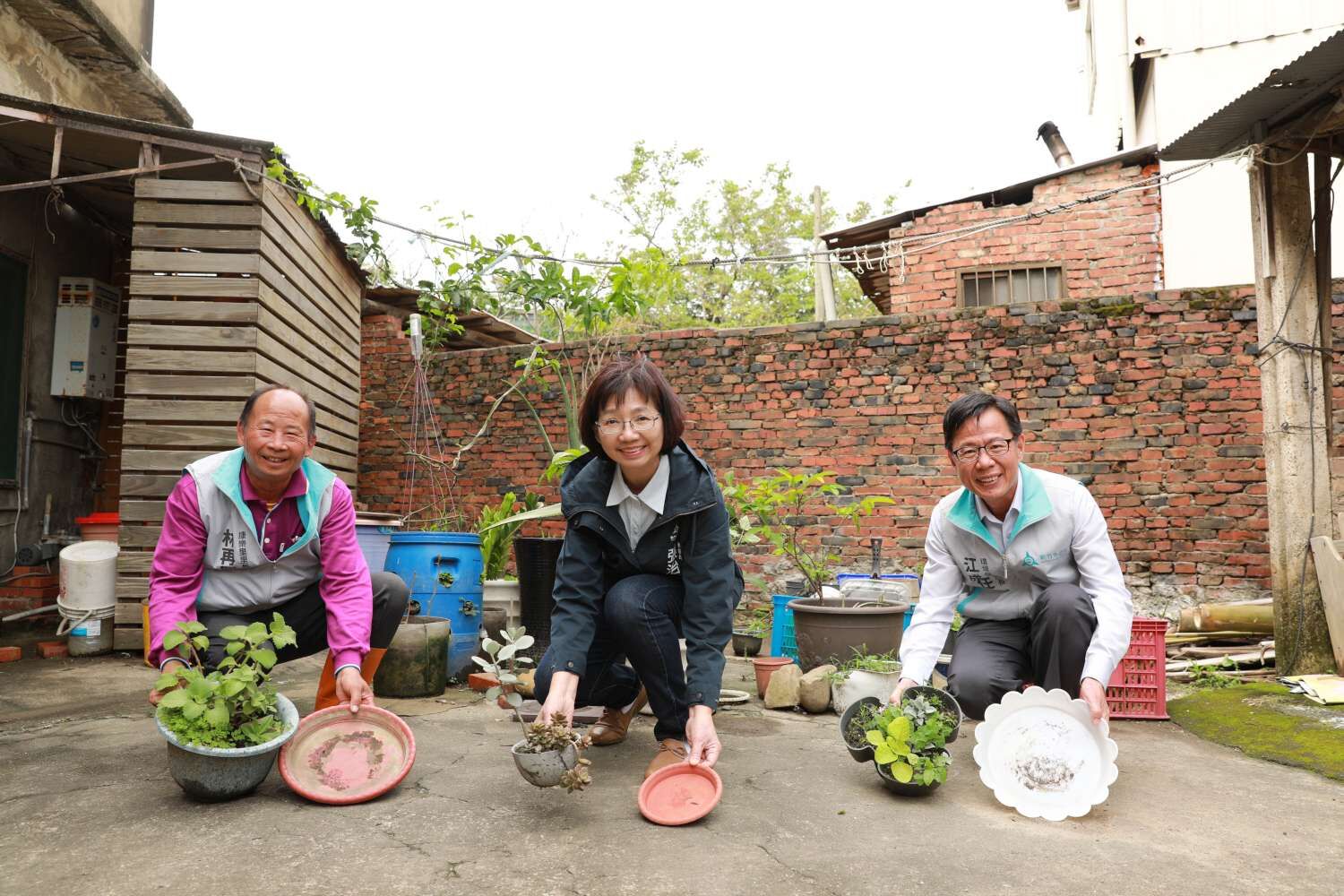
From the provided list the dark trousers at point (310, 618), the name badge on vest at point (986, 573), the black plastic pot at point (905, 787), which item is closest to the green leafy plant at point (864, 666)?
the name badge on vest at point (986, 573)

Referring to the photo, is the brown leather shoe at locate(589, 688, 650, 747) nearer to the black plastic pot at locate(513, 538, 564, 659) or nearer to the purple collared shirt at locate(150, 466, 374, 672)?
the purple collared shirt at locate(150, 466, 374, 672)

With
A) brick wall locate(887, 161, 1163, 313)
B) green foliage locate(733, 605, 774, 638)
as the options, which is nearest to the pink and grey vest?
green foliage locate(733, 605, 774, 638)

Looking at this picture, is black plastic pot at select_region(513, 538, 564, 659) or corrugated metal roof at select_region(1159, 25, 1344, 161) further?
black plastic pot at select_region(513, 538, 564, 659)

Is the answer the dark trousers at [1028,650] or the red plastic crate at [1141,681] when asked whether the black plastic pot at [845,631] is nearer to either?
the red plastic crate at [1141,681]

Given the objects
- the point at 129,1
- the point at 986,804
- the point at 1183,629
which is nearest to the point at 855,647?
the point at 986,804

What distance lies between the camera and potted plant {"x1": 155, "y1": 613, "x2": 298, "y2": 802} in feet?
6.89

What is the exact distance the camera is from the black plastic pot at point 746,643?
531 centimetres

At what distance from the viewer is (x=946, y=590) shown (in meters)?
2.74

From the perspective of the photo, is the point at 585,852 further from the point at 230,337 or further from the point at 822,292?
the point at 822,292

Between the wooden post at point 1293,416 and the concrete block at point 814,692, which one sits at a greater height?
the wooden post at point 1293,416

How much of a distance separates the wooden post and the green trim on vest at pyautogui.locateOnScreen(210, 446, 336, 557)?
4228 mm

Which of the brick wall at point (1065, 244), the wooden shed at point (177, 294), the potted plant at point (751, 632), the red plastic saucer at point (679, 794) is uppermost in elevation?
the brick wall at point (1065, 244)

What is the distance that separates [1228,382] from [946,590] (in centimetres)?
418

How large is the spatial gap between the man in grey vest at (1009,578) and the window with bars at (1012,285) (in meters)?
5.67
